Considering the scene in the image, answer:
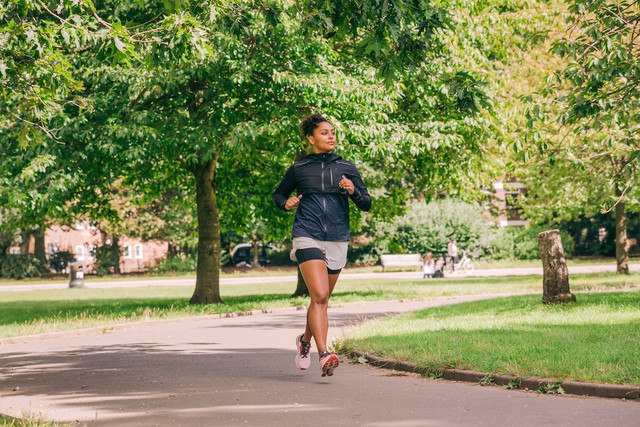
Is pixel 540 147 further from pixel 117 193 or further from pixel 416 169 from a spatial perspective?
pixel 117 193

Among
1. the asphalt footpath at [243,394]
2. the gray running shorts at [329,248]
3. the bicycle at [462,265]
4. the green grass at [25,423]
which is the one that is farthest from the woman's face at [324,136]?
the bicycle at [462,265]

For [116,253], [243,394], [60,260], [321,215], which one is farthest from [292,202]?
[60,260]

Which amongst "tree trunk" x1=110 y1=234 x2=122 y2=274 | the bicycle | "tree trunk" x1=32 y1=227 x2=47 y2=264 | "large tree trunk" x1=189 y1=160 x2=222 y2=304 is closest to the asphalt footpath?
"large tree trunk" x1=189 y1=160 x2=222 y2=304

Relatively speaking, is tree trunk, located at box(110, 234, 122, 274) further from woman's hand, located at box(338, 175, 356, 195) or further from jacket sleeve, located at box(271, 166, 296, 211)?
woman's hand, located at box(338, 175, 356, 195)

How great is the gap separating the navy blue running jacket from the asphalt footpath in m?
1.36

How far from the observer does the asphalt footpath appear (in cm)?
654

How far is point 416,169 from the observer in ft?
77.9

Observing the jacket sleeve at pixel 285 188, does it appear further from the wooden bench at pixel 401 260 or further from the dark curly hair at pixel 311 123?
the wooden bench at pixel 401 260

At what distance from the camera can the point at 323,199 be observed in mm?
7961

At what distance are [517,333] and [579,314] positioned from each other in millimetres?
2731

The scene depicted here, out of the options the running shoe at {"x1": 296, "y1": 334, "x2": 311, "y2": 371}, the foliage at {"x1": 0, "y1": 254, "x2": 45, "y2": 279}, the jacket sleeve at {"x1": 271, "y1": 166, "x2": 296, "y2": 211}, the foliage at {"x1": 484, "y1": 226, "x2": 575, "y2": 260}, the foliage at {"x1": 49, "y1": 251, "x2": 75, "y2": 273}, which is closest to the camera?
the jacket sleeve at {"x1": 271, "y1": 166, "x2": 296, "y2": 211}

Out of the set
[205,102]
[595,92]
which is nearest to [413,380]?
[595,92]

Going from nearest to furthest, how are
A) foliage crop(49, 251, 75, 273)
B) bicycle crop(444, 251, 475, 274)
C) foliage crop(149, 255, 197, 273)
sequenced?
bicycle crop(444, 251, 475, 274) → foliage crop(149, 255, 197, 273) → foliage crop(49, 251, 75, 273)

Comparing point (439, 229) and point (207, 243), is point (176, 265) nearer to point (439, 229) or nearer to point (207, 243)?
point (439, 229)
